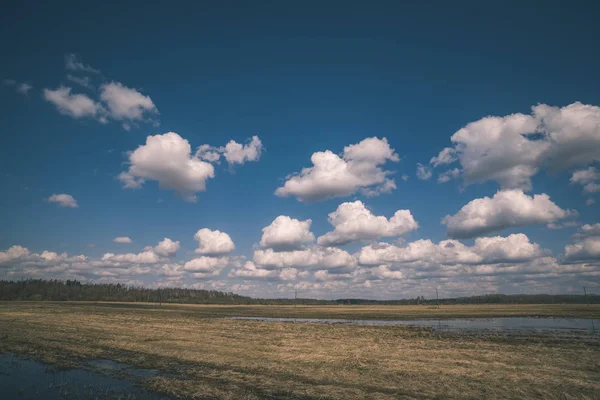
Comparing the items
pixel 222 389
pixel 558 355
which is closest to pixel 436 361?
pixel 558 355

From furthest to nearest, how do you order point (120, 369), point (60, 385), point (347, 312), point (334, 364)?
point (347, 312) < point (334, 364) < point (120, 369) < point (60, 385)

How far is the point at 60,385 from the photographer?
16.9 metres

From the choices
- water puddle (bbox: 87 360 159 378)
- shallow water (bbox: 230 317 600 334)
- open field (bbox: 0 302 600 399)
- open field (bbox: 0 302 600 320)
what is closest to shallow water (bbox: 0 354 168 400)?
water puddle (bbox: 87 360 159 378)

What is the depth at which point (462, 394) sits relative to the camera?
16.8 metres

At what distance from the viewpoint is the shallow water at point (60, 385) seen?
1534 cm

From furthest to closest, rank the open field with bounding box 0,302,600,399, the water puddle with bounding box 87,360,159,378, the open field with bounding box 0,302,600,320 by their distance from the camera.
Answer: the open field with bounding box 0,302,600,320 → the water puddle with bounding box 87,360,159,378 → the open field with bounding box 0,302,600,399

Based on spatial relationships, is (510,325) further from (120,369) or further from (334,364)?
(120,369)

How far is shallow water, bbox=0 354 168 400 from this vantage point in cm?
1534

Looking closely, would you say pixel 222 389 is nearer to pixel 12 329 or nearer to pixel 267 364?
pixel 267 364

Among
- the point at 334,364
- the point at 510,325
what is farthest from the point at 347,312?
the point at 334,364

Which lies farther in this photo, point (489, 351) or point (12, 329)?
point (12, 329)

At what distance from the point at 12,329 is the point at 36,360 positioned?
21085 millimetres

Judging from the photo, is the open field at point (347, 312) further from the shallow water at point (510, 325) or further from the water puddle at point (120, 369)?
the water puddle at point (120, 369)

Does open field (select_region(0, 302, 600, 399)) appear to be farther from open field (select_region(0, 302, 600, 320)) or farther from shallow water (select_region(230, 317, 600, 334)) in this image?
open field (select_region(0, 302, 600, 320))
